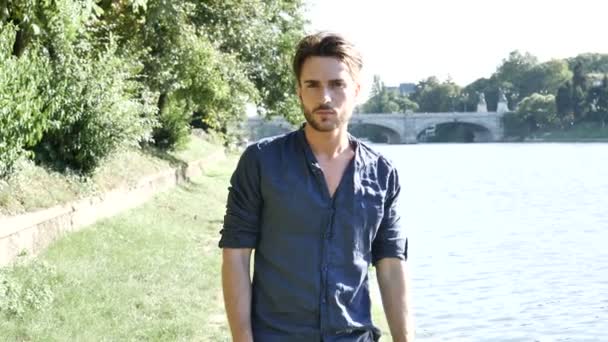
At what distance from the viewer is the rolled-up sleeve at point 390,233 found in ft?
10.1

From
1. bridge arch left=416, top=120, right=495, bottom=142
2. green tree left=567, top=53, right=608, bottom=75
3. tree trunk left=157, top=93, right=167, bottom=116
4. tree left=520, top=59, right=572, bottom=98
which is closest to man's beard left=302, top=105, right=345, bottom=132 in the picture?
tree trunk left=157, top=93, right=167, bottom=116

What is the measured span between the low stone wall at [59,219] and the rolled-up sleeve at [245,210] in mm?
6925

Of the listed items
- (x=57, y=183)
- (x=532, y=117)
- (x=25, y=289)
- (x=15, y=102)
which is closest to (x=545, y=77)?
(x=532, y=117)

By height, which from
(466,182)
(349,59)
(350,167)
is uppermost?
(349,59)

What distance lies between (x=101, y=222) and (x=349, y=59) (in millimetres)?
11308

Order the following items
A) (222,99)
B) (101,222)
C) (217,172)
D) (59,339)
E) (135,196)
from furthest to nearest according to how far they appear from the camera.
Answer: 1. (217,172)
2. (222,99)
3. (135,196)
4. (101,222)
5. (59,339)

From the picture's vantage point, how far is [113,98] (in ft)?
47.3

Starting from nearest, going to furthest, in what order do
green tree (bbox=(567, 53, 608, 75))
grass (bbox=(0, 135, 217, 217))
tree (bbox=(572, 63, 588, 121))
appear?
grass (bbox=(0, 135, 217, 217)) < tree (bbox=(572, 63, 588, 121)) < green tree (bbox=(567, 53, 608, 75))

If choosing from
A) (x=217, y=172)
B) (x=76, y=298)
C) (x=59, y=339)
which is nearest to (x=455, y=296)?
(x=76, y=298)

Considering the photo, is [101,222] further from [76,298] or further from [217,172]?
[217,172]

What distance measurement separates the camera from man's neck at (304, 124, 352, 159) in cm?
299

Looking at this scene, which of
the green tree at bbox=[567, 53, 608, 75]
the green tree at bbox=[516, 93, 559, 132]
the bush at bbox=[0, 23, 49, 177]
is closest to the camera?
the bush at bbox=[0, 23, 49, 177]

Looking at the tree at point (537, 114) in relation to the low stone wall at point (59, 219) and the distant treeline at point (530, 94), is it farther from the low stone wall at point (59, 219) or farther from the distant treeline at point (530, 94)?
the low stone wall at point (59, 219)

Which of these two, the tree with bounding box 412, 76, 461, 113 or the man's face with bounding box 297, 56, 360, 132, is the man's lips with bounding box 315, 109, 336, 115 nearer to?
the man's face with bounding box 297, 56, 360, 132
